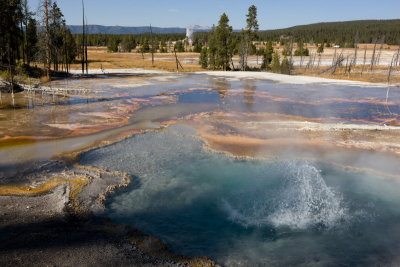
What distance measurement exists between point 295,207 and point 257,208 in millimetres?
1172

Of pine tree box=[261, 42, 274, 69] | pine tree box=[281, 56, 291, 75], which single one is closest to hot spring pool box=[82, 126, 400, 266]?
pine tree box=[281, 56, 291, 75]

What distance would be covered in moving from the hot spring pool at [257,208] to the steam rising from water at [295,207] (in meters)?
0.03

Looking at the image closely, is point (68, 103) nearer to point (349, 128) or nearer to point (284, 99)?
point (284, 99)

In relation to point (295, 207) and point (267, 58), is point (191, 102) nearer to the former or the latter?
point (295, 207)

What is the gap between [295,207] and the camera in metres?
10.1

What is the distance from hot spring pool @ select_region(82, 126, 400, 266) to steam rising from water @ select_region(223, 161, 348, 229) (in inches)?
1.1

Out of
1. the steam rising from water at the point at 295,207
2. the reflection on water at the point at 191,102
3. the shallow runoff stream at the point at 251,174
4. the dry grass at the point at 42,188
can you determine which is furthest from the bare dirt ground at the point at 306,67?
the dry grass at the point at 42,188

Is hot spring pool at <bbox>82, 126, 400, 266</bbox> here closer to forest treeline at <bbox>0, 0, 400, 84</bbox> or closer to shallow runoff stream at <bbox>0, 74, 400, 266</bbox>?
shallow runoff stream at <bbox>0, 74, 400, 266</bbox>

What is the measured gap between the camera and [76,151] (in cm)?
1448

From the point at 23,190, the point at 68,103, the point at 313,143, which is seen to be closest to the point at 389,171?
the point at 313,143

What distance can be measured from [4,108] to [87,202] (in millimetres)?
16981

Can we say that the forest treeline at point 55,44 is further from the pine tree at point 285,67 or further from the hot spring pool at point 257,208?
the hot spring pool at point 257,208

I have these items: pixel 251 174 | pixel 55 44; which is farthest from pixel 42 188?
pixel 55 44

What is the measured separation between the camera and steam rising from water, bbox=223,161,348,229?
9.34m
